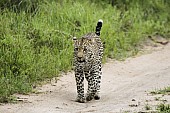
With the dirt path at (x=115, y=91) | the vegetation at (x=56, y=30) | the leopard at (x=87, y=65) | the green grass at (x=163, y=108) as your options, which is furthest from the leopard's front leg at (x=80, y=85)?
the green grass at (x=163, y=108)

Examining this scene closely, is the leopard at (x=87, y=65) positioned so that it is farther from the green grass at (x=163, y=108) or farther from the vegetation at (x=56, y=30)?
the green grass at (x=163, y=108)

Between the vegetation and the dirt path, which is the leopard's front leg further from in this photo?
the vegetation

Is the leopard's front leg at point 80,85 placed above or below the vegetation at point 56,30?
below

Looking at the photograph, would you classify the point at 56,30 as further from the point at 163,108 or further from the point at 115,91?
the point at 163,108

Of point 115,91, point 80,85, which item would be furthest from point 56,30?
point 80,85

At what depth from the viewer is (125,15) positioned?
15.7 meters

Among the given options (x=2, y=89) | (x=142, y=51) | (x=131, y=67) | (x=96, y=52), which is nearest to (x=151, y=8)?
(x=142, y=51)

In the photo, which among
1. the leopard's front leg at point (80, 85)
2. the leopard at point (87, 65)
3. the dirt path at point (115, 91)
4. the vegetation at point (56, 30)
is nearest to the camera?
the dirt path at point (115, 91)

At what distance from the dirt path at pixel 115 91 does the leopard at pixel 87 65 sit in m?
0.20

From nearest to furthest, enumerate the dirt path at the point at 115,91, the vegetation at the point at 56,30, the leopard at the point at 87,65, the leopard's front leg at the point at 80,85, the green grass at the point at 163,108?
the green grass at the point at 163,108 < the dirt path at the point at 115,91 < the leopard at the point at 87,65 < the leopard's front leg at the point at 80,85 < the vegetation at the point at 56,30

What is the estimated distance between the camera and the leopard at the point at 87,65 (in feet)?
29.9

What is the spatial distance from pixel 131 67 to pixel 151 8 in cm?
503

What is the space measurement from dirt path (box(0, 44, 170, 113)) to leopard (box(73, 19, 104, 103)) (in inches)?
7.9

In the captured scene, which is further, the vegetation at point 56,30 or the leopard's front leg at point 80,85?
the vegetation at point 56,30
